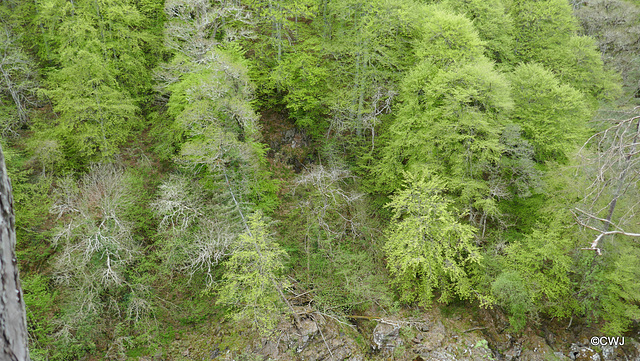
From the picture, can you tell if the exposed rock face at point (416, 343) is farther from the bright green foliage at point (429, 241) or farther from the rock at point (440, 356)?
the bright green foliage at point (429, 241)

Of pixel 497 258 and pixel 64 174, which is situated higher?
pixel 497 258

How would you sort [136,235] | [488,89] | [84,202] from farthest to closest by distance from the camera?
1. [136,235]
2. [488,89]
3. [84,202]

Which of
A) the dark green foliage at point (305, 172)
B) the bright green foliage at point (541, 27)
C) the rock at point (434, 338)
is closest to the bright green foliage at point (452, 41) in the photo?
the dark green foliage at point (305, 172)

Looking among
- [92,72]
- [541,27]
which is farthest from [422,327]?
[92,72]

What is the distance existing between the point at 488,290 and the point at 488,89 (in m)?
7.75

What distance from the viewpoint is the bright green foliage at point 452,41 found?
540 inches

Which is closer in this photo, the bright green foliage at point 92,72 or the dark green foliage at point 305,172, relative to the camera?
the dark green foliage at point 305,172

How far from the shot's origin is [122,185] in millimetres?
12992

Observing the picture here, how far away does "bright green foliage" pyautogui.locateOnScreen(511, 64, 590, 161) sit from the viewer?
1427 cm

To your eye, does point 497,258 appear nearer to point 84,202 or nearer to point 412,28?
point 412,28

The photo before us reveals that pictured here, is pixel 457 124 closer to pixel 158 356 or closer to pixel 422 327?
pixel 422 327

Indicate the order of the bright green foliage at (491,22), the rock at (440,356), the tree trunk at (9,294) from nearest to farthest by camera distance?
1. the tree trunk at (9,294)
2. the rock at (440,356)
3. the bright green foliage at (491,22)

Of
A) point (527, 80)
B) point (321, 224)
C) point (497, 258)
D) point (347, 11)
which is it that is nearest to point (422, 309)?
point (497, 258)

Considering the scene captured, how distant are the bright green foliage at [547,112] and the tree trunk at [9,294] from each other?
54.6 feet
